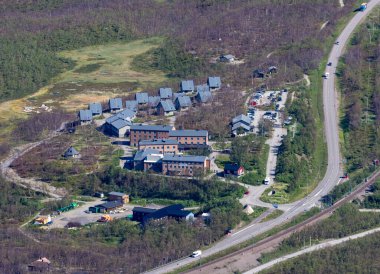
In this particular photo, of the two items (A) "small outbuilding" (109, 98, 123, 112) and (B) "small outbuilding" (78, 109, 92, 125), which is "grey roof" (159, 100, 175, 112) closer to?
(A) "small outbuilding" (109, 98, 123, 112)

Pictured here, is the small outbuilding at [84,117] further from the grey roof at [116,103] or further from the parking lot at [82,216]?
the parking lot at [82,216]

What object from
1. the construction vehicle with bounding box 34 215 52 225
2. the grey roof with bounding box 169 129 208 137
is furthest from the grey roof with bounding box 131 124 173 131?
the construction vehicle with bounding box 34 215 52 225

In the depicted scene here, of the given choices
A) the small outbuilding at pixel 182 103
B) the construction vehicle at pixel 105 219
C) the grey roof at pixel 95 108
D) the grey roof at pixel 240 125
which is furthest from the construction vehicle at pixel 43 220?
the small outbuilding at pixel 182 103

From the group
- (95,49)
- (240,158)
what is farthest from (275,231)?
(95,49)

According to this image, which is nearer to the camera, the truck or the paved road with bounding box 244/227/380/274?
the paved road with bounding box 244/227/380/274

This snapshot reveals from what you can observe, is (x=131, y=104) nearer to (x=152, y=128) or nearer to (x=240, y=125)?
(x=152, y=128)

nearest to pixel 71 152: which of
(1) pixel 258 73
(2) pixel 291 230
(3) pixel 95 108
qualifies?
(3) pixel 95 108
